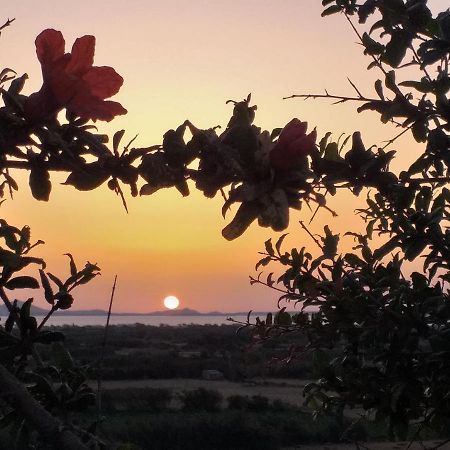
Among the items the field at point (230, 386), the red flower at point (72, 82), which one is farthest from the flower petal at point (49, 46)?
the field at point (230, 386)

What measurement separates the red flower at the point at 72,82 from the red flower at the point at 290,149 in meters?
0.19

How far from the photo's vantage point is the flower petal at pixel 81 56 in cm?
57

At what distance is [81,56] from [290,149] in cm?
22

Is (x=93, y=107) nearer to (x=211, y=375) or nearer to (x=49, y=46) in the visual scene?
(x=49, y=46)

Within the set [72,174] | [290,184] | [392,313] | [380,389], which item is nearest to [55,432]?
[72,174]

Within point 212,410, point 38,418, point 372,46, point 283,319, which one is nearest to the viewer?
point 38,418

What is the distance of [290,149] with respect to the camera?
1.62ft

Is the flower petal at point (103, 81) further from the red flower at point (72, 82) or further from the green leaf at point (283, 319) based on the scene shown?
the green leaf at point (283, 319)

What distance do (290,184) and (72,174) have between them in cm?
21

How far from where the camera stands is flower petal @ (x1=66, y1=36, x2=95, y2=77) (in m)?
0.57

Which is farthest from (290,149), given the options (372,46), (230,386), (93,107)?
(230,386)

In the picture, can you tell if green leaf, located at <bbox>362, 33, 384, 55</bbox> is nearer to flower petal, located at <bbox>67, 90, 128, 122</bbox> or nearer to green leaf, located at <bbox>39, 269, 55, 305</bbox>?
green leaf, located at <bbox>39, 269, 55, 305</bbox>

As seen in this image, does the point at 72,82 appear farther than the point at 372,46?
No

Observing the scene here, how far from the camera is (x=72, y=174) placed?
58cm
